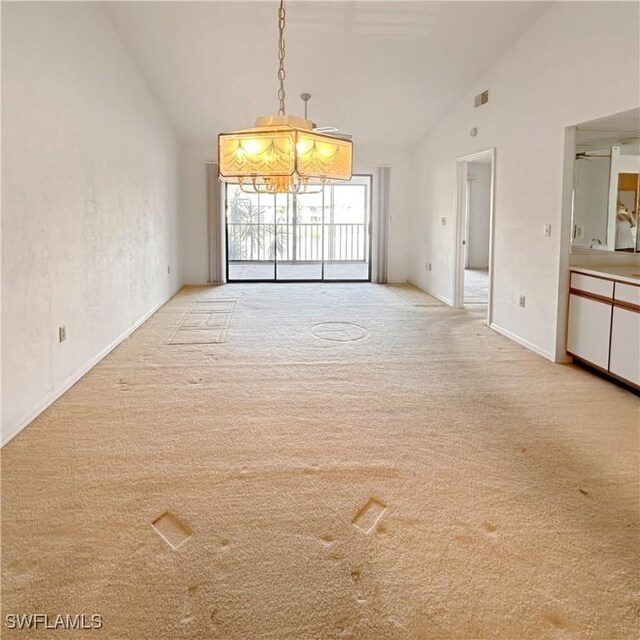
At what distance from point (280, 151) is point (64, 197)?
1.73 m

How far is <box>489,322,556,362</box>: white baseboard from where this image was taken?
464 cm

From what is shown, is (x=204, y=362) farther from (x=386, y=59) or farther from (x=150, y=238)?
(x=386, y=59)

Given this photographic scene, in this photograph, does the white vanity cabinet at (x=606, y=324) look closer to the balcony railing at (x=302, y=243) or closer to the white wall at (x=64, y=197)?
the white wall at (x=64, y=197)

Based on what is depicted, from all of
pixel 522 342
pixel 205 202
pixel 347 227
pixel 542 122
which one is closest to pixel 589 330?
pixel 522 342

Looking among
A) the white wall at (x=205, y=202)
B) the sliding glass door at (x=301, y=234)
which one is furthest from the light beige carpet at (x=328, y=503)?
the sliding glass door at (x=301, y=234)

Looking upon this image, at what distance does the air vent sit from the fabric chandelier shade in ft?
11.2

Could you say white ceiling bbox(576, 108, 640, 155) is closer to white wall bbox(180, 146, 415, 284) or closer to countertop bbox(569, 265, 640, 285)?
countertop bbox(569, 265, 640, 285)

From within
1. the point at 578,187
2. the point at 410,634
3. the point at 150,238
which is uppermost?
the point at 578,187

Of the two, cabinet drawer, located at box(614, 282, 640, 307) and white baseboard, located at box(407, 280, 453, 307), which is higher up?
cabinet drawer, located at box(614, 282, 640, 307)

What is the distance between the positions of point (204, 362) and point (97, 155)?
1919mm

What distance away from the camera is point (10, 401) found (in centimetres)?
296

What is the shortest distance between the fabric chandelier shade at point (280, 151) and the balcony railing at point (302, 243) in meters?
7.90

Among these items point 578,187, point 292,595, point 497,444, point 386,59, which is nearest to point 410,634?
point 292,595

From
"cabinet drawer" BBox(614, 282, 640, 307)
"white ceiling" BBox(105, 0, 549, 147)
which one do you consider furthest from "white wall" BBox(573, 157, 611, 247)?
"white ceiling" BBox(105, 0, 549, 147)
